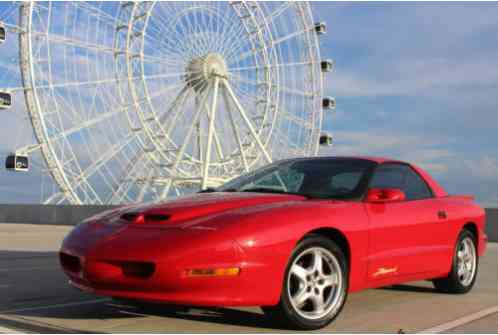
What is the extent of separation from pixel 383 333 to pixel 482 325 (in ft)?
2.45

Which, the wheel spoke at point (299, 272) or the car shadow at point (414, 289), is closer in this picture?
the wheel spoke at point (299, 272)

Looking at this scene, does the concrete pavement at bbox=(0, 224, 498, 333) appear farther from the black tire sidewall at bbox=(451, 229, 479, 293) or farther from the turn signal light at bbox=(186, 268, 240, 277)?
the turn signal light at bbox=(186, 268, 240, 277)

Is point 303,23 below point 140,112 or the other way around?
the other way around

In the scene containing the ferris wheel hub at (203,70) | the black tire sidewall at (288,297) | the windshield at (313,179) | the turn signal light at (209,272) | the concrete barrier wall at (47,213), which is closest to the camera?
the turn signal light at (209,272)

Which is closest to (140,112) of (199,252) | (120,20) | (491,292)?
(120,20)

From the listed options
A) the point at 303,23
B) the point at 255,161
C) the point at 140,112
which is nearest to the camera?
the point at 140,112

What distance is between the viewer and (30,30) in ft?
69.4

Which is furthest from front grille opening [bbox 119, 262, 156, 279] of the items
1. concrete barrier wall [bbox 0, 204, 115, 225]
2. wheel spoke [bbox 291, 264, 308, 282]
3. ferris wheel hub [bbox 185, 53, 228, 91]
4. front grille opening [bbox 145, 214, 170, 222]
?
ferris wheel hub [bbox 185, 53, 228, 91]

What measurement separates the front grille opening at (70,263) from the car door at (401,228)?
187 cm

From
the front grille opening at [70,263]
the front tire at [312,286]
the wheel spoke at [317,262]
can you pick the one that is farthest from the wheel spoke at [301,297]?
the front grille opening at [70,263]

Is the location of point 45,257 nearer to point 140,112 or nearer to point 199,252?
point 199,252

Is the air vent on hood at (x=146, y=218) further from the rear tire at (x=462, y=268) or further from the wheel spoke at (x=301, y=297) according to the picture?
the rear tire at (x=462, y=268)

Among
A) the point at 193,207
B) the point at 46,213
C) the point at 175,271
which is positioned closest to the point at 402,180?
the point at 193,207

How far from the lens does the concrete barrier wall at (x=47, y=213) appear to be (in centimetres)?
2204
